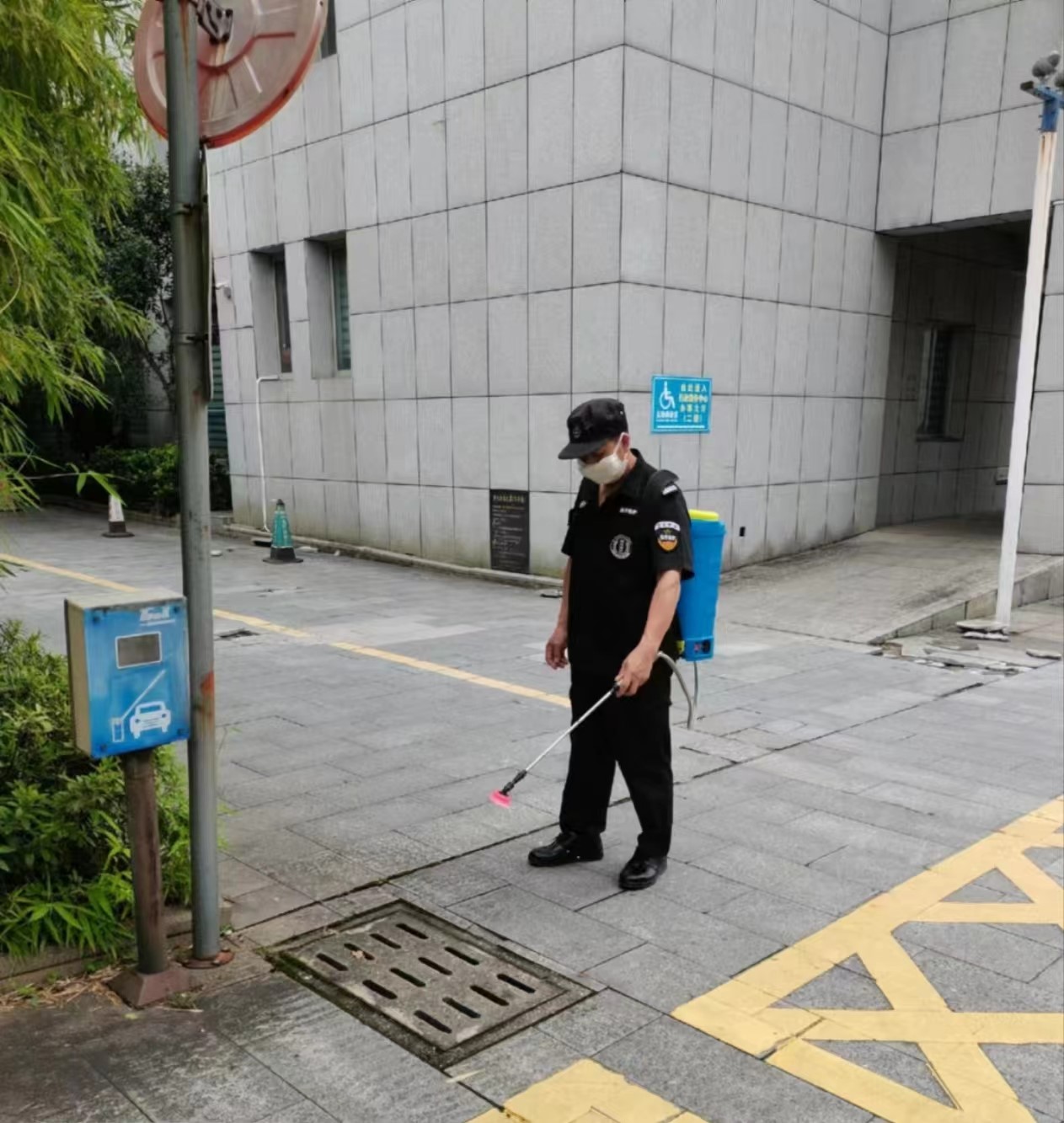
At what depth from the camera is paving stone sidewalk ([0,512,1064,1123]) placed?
272cm

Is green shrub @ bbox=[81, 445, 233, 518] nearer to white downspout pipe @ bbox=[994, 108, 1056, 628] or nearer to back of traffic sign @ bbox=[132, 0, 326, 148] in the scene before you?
white downspout pipe @ bbox=[994, 108, 1056, 628]

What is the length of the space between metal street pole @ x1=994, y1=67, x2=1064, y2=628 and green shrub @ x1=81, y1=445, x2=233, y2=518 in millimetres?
12972

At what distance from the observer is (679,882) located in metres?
3.97

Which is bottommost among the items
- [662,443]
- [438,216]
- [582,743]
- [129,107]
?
[582,743]

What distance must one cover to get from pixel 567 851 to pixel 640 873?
1.14 feet

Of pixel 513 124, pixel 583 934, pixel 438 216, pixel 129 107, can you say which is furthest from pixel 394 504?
pixel 583 934

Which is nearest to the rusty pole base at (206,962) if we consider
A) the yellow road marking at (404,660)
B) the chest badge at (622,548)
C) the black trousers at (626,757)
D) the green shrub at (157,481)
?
the black trousers at (626,757)

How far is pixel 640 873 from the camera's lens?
3908 mm

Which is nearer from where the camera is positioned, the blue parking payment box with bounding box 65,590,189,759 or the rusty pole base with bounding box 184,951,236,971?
the blue parking payment box with bounding box 65,590,189,759

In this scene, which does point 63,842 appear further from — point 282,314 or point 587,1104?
point 282,314

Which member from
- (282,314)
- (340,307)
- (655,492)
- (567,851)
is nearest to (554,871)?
(567,851)

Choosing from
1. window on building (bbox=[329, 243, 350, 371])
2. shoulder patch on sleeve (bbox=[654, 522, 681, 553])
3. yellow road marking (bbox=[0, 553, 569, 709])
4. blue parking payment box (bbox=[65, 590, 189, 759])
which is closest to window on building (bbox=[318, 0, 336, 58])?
window on building (bbox=[329, 243, 350, 371])

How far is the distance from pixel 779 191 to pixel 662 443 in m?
3.50

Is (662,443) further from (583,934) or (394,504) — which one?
(583,934)
